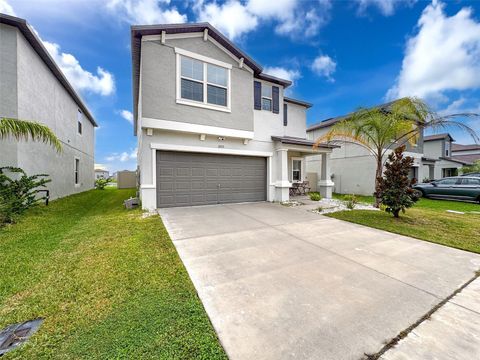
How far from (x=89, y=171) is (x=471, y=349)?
2427cm

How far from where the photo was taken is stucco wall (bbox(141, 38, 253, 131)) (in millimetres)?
8172

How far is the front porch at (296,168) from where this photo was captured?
36.3ft

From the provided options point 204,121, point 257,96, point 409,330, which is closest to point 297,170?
point 257,96

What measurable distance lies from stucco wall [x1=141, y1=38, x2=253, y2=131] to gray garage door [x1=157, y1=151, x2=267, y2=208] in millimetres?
1608

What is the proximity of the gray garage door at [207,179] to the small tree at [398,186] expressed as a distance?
560 cm

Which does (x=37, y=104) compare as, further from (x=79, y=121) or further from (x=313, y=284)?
(x=313, y=284)

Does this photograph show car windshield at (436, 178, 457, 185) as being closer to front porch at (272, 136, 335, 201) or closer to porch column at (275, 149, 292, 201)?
front porch at (272, 136, 335, 201)

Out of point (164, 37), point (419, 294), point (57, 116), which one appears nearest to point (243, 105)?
point (164, 37)

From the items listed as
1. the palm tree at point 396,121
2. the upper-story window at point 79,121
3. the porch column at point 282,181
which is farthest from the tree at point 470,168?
the upper-story window at point 79,121

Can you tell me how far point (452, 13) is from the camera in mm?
9188

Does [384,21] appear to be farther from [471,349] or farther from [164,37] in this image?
[471,349]

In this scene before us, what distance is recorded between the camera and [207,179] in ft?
32.0

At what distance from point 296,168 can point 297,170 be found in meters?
0.17

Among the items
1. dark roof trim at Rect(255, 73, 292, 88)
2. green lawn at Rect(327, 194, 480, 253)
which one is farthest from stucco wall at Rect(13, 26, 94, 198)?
green lawn at Rect(327, 194, 480, 253)
